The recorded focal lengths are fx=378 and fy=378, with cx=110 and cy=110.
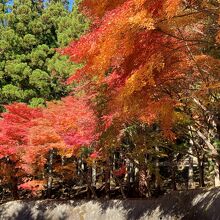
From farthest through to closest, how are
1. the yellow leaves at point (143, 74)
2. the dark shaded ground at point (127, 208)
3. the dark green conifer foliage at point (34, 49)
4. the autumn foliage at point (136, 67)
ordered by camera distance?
the dark green conifer foliage at point (34, 49) → the dark shaded ground at point (127, 208) → the yellow leaves at point (143, 74) → the autumn foliage at point (136, 67)

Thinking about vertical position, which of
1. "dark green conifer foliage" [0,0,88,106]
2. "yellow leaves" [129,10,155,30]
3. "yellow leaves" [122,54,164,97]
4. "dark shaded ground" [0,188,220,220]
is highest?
"dark green conifer foliage" [0,0,88,106]

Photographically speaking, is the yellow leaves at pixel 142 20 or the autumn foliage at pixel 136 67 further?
the autumn foliage at pixel 136 67

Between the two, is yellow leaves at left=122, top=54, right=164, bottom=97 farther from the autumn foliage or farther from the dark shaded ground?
the dark shaded ground

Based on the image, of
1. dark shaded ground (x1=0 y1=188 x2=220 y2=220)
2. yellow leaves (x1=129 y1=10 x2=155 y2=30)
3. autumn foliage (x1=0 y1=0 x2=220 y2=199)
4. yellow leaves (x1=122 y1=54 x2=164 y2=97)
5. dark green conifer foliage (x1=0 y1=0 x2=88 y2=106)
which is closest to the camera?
yellow leaves (x1=129 y1=10 x2=155 y2=30)

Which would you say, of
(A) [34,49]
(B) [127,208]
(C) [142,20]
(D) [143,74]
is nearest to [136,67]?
(D) [143,74]

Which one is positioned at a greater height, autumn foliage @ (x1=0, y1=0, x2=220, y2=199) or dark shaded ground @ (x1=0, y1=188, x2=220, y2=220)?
autumn foliage @ (x1=0, y1=0, x2=220, y2=199)

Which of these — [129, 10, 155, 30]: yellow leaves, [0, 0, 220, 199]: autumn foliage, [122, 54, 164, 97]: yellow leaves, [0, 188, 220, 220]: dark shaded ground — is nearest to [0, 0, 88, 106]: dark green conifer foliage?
[0, 188, 220, 220]: dark shaded ground

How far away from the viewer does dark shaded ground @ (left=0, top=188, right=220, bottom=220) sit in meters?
10.1

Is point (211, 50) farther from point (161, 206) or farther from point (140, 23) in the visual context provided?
point (161, 206)

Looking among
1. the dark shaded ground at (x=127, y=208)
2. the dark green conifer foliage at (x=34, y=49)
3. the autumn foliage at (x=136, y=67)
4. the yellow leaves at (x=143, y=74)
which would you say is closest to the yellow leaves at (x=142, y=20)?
the autumn foliage at (x=136, y=67)

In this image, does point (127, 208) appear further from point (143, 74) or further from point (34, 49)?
point (34, 49)

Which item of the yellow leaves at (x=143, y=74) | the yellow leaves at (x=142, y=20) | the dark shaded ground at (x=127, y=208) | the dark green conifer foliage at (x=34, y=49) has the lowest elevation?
the dark shaded ground at (x=127, y=208)

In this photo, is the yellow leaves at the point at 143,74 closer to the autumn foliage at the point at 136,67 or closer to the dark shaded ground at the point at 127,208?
the autumn foliage at the point at 136,67

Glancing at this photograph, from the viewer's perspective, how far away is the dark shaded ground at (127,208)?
10.1m
